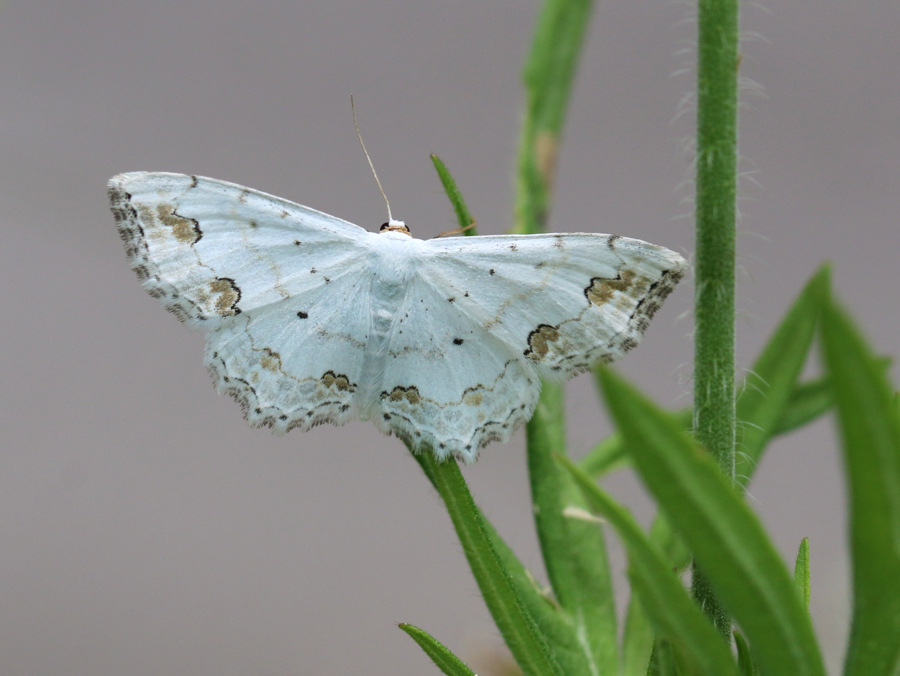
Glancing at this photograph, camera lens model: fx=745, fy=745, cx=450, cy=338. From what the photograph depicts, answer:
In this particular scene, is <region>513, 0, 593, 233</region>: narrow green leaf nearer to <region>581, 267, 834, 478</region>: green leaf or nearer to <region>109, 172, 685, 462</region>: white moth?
<region>109, 172, 685, 462</region>: white moth

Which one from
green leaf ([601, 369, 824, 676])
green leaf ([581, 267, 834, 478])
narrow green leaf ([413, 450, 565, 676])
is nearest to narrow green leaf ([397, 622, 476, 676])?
narrow green leaf ([413, 450, 565, 676])

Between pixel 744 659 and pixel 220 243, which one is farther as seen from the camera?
pixel 220 243

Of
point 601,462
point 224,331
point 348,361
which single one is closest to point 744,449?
point 601,462

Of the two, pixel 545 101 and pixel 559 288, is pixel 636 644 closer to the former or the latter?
pixel 559 288

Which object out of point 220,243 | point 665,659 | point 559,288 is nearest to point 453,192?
point 559,288

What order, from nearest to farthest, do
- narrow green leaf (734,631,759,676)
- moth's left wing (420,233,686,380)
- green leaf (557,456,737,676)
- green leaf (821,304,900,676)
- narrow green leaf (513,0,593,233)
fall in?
1. green leaf (821,304,900,676)
2. green leaf (557,456,737,676)
3. narrow green leaf (734,631,759,676)
4. moth's left wing (420,233,686,380)
5. narrow green leaf (513,0,593,233)

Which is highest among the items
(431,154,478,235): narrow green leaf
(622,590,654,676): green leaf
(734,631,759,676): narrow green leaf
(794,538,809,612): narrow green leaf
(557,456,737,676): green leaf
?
(431,154,478,235): narrow green leaf
